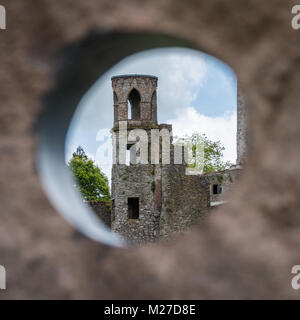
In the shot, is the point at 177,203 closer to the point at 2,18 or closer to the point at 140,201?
the point at 140,201

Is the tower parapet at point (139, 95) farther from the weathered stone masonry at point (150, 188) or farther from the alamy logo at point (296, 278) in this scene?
the alamy logo at point (296, 278)

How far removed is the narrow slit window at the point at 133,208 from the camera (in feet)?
65.8

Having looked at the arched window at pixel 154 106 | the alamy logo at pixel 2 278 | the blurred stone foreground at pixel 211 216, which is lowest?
the alamy logo at pixel 2 278

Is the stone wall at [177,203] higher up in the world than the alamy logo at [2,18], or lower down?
lower down

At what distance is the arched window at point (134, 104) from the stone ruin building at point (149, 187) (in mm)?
307

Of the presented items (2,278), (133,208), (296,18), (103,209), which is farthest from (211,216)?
(103,209)

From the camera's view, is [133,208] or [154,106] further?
[154,106]

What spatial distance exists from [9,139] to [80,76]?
297 mm

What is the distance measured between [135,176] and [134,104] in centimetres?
340

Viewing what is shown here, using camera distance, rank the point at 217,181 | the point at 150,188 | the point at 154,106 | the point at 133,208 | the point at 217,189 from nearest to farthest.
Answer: the point at 150,188 < the point at 133,208 < the point at 217,181 < the point at 217,189 < the point at 154,106

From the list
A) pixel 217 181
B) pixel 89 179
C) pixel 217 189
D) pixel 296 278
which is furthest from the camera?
pixel 89 179

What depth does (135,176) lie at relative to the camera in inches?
781

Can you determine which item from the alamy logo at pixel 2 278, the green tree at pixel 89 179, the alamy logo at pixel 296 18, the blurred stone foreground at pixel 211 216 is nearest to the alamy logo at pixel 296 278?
the blurred stone foreground at pixel 211 216
